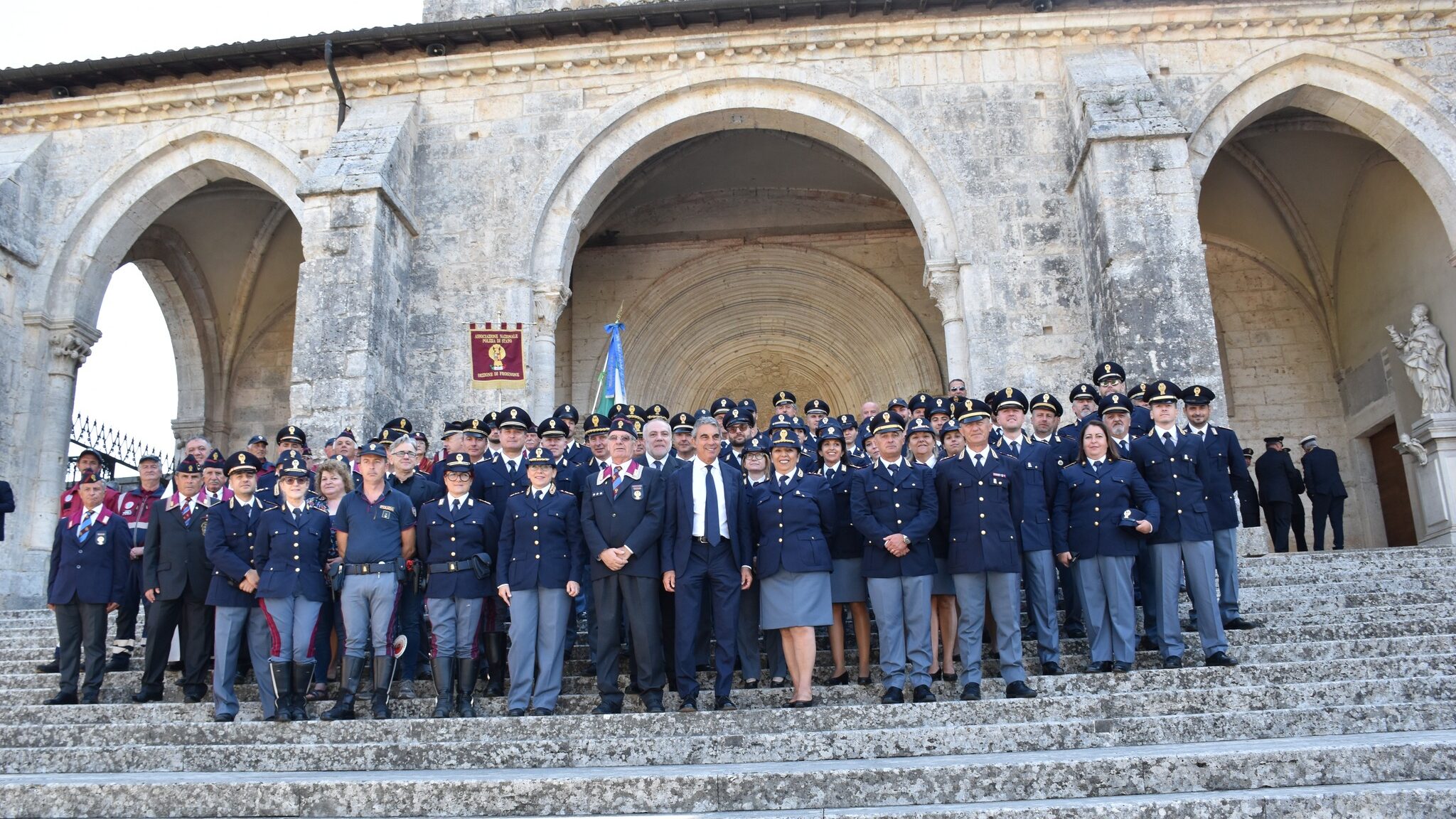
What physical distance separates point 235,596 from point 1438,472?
41.6 ft

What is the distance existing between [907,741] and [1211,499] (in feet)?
11.0

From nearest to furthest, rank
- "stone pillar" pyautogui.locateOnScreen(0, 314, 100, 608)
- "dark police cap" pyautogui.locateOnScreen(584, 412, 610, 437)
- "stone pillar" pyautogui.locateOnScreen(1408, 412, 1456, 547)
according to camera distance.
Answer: "dark police cap" pyautogui.locateOnScreen(584, 412, 610, 437), "stone pillar" pyautogui.locateOnScreen(0, 314, 100, 608), "stone pillar" pyautogui.locateOnScreen(1408, 412, 1456, 547)

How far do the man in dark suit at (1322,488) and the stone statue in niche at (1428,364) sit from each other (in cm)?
164

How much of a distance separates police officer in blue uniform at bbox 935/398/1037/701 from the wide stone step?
48.8 inches

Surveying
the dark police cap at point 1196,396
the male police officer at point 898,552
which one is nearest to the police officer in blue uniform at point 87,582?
the male police officer at point 898,552

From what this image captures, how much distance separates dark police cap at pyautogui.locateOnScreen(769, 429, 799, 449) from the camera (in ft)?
19.3

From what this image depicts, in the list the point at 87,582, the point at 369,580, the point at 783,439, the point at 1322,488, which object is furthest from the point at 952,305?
the point at 87,582

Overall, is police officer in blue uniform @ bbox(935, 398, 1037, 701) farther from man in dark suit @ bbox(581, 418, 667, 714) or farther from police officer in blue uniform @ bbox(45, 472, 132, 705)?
police officer in blue uniform @ bbox(45, 472, 132, 705)

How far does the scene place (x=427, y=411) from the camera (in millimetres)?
10773

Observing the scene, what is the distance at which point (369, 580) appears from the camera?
5758 millimetres

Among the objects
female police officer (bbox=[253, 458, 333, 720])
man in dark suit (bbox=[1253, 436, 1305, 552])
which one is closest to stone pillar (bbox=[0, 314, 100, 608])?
female police officer (bbox=[253, 458, 333, 720])

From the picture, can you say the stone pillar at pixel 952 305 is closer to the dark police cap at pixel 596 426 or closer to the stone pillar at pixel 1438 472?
the dark police cap at pixel 596 426

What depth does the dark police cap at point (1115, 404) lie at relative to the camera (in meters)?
6.54

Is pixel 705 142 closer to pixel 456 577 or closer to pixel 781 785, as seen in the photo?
pixel 456 577
